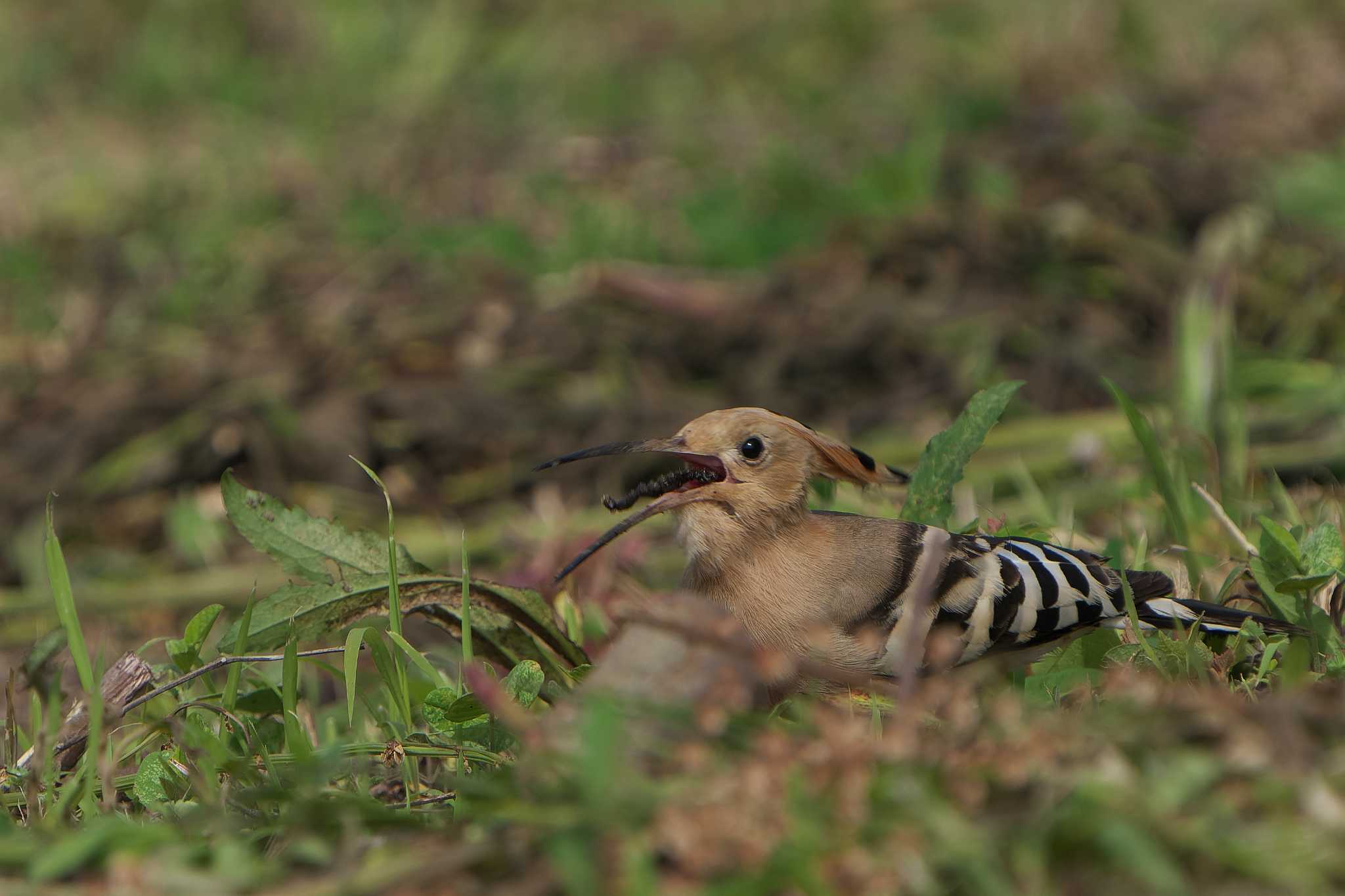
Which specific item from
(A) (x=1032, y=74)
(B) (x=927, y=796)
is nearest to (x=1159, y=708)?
(B) (x=927, y=796)

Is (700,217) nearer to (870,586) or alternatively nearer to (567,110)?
(567,110)

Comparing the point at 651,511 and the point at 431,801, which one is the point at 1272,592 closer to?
the point at 651,511

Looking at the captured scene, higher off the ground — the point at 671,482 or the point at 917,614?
the point at 917,614

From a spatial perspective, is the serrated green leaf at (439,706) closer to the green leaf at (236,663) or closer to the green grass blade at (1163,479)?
the green leaf at (236,663)

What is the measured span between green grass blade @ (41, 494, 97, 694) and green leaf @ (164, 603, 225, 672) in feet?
0.42

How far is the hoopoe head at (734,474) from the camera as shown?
7.44ft

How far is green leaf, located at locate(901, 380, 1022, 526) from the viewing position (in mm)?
2518

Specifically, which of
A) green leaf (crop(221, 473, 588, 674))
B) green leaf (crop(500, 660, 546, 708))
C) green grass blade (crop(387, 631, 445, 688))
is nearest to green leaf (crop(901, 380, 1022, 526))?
green leaf (crop(221, 473, 588, 674))

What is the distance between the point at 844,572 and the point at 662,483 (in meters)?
0.37

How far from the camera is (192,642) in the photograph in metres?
2.31

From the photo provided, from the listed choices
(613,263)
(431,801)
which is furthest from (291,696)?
(613,263)

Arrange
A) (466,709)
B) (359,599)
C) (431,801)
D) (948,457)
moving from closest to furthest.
→ 1. (431,801)
2. (466,709)
3. (359,599)
4. (948,457)

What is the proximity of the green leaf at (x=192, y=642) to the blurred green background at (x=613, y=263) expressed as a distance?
1141 millimetres

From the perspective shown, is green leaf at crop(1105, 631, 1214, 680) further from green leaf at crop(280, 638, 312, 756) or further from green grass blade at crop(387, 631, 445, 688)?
green leaf at crop(280, 638, 312, 756)
